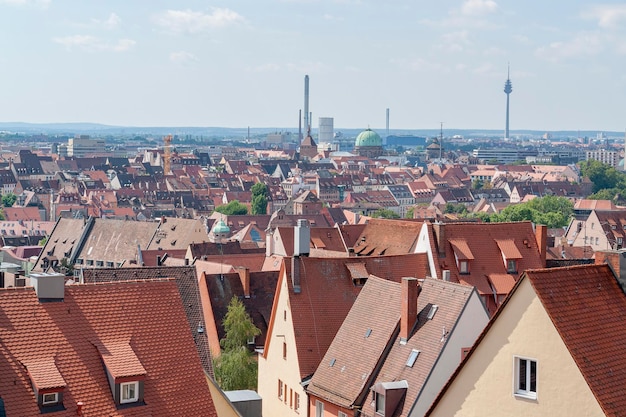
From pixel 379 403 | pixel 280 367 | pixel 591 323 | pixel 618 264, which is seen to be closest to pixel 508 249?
pixel 280 367

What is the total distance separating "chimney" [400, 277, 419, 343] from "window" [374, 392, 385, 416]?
2.06 metres

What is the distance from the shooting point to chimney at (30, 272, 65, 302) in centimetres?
2419

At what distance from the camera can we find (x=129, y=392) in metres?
24.3

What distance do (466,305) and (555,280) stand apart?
48.6 feet

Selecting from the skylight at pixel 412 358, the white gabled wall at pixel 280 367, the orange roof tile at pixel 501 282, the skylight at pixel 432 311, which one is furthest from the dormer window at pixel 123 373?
the orange roof tile at pixel 501 282

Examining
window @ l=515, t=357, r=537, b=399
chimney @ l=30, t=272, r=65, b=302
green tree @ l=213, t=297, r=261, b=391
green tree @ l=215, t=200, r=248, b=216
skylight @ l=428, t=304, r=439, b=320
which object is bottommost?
green tree @ l=215, t=200, r=248, b=216

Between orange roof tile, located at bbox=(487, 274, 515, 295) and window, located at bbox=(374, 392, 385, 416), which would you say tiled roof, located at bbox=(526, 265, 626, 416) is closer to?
window, located at bbox=(374, 392, 385, 416)

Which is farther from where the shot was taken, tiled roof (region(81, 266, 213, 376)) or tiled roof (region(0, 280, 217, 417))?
tiled roof (region(81, 266, 213, 376))

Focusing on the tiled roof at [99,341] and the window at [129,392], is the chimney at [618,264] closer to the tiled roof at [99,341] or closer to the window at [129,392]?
the tiled roof at [99,341]

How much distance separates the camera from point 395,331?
3616 centimetres

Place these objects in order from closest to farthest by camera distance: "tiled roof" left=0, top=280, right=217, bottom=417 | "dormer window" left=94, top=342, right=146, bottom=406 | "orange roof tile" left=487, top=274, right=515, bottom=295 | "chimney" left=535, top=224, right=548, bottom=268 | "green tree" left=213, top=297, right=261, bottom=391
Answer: "tiled roof" left=0, top=280, right=217, bottom=417
"dormer window" left=94, top=342, right=146, bottom=406
"green tree" left=213, top=297, right=261, bottom=391
"orange roof tile" left=487, top=274, right=515, bottom=295
"chimney" left=535, top=224, right=548, bottom=268

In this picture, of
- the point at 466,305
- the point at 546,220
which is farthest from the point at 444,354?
the point at 546,220

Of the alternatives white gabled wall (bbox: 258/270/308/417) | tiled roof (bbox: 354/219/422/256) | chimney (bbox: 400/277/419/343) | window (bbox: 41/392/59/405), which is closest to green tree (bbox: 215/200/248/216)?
tiled roof (bbox: 354/219/422/256)

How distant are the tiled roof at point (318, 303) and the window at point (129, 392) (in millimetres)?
16881
